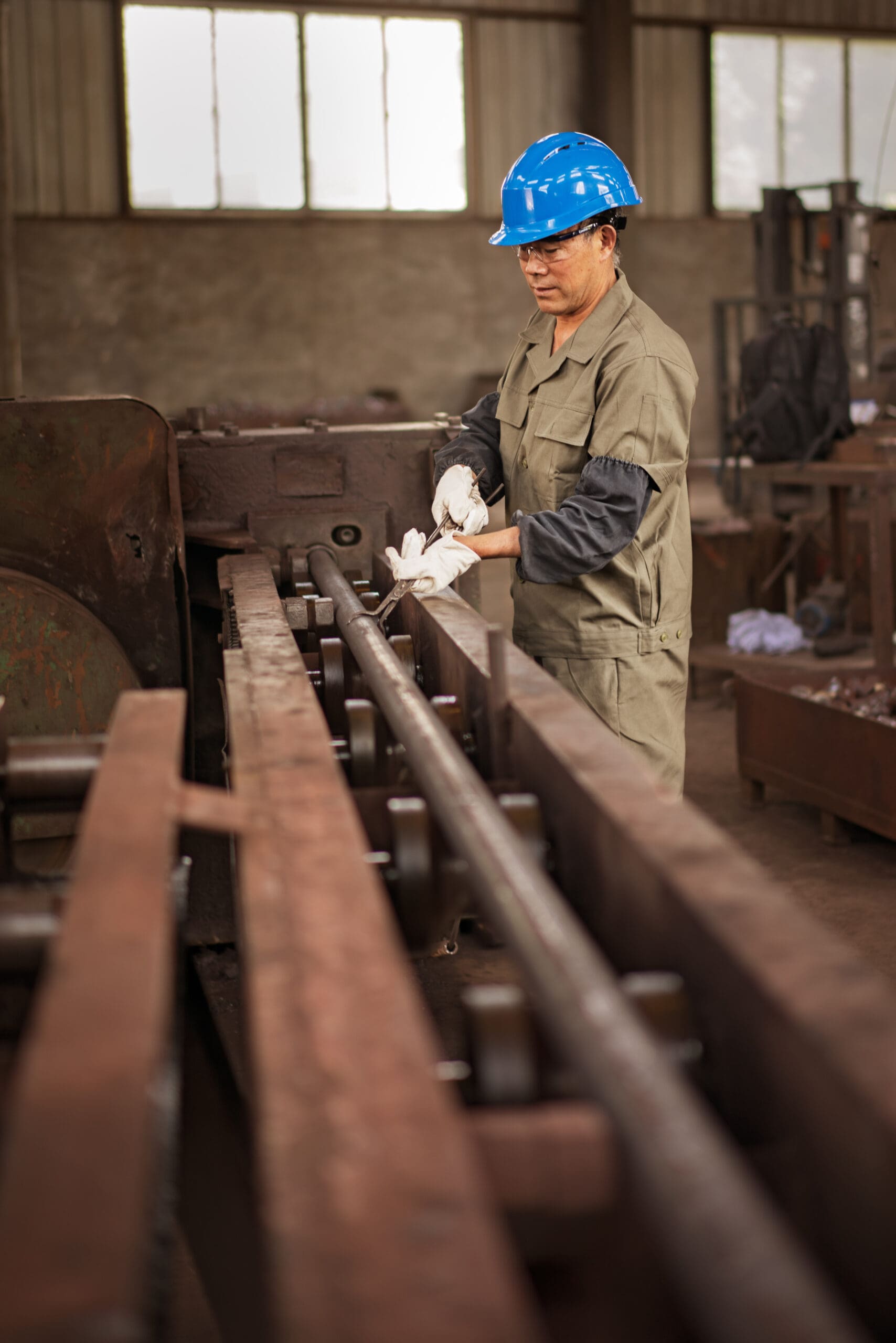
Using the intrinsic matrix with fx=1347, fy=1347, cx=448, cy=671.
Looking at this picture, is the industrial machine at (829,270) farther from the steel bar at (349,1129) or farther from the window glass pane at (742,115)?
the steel bar at (349,1129)

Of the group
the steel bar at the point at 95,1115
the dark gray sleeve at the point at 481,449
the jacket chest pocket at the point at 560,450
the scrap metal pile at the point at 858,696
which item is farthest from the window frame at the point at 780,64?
the steel bar at the point at 95,1115

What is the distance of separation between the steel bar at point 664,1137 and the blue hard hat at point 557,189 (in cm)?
129

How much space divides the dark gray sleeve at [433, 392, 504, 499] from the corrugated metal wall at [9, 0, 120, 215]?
8650 mm

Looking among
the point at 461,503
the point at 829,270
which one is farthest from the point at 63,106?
the point at 461,503

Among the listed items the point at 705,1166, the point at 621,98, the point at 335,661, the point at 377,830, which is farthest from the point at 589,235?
the point at 621,98

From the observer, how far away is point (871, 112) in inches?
480

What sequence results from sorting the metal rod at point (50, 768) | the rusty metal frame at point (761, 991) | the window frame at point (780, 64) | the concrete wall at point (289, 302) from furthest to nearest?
1. the window frame at point (780, 64)
2. the concrete wall at point (289, 302)
3. the metal rod at point (50, 768)
4. the rusty metal frame at point (761, 991)

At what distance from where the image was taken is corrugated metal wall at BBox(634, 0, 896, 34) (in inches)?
448

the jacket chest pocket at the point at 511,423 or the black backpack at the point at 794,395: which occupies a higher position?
the black backpack at the point at 794,395

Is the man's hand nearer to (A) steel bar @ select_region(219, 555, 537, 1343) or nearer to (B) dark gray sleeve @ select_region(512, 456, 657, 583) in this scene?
(B) dark gray sleeve @ select_region(512, 456, 657, 583)

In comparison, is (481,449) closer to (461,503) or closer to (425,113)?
(461,503)

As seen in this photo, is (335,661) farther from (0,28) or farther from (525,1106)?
(0,28)

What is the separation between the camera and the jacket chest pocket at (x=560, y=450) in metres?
2.22

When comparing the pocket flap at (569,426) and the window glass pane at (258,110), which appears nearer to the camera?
the pocket flap at (569,426)
